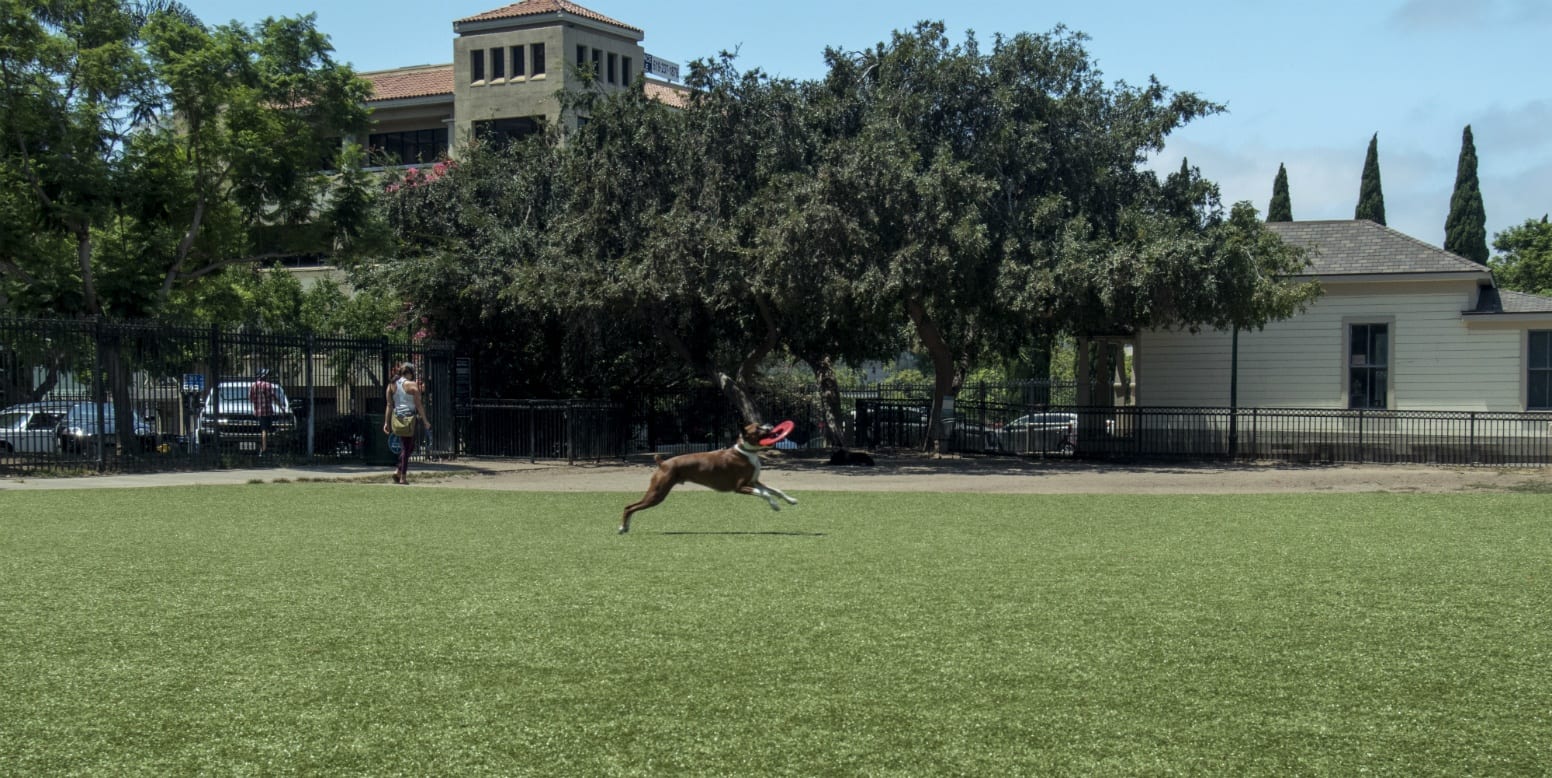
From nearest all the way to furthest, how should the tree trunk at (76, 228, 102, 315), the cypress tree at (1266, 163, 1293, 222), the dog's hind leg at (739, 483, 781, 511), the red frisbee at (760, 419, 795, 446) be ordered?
the red frisbee at (760, 419, 795, 446) < the dog's hind leg at (739, 483, 781, 511) < the tree trunk at (76, 228, 102, 315) < the cypress tree at (1266, 163, 1293, 222)

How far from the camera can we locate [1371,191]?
58156 mm

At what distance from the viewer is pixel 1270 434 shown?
1174 inches

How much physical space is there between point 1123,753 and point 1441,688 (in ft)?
6.72

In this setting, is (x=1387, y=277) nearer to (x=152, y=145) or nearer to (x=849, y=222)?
(x=849, y=222)

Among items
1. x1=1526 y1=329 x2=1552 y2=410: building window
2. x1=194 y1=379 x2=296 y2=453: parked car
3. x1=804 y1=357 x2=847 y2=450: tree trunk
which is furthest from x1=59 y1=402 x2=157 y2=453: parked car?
x1=1526 y1=329 x2=1552 y2=410: building window

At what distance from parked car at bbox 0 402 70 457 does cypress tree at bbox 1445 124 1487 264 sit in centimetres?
5573

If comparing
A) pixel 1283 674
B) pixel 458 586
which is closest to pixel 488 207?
pixel 458 586

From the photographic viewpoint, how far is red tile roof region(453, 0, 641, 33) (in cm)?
5884

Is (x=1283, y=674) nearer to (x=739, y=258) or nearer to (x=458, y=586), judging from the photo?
(x=458, y=586)

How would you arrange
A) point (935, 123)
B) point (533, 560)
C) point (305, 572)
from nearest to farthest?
point (305, 572), point (533, 560), point (935, 123)

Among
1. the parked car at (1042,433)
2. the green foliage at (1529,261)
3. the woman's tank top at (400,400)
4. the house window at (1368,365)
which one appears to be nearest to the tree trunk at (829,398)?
the parked car at (1042,433)

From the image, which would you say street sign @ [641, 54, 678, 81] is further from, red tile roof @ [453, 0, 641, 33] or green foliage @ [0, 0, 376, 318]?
green foliage @ [0, 0, 376, 318]

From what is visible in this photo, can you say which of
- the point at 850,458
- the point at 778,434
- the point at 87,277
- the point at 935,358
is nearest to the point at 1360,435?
the point at 935,358

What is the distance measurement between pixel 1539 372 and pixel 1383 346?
10.0ft
